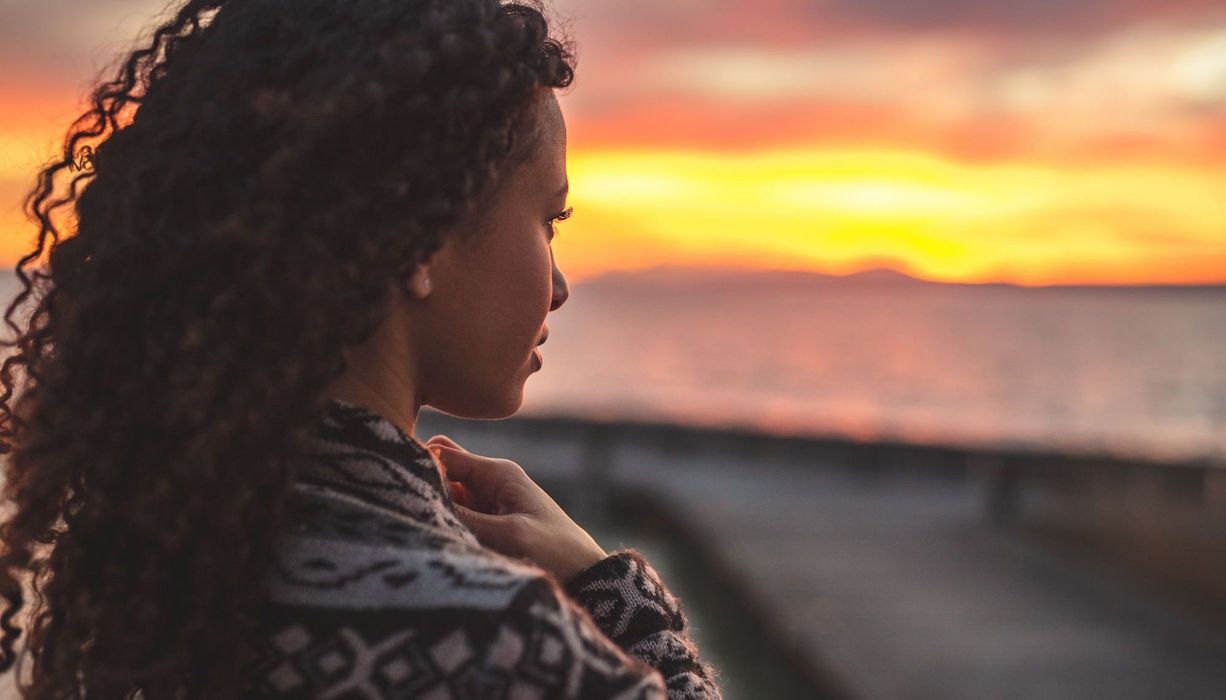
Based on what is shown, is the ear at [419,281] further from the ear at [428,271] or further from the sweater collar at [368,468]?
the sweater collar at [368,468]

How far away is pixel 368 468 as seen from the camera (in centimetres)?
145

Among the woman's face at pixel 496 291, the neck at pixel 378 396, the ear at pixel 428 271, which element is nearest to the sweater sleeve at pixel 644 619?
the woman's face at pixel 496 291

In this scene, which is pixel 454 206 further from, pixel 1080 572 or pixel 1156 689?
pixel 1080 572

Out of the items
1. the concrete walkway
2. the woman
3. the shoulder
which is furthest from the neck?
the concrete walkway

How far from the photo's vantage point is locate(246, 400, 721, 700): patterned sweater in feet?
4.29

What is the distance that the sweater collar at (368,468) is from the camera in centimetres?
143

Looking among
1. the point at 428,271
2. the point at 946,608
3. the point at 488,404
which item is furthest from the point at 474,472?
the point at 946,608

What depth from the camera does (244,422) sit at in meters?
1.37

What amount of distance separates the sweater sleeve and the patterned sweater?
1.16 ft

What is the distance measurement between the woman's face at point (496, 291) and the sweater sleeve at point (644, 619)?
31 centimetres

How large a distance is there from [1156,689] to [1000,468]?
27.3 ft

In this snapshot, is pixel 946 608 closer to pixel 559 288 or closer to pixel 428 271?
pixel 559 288

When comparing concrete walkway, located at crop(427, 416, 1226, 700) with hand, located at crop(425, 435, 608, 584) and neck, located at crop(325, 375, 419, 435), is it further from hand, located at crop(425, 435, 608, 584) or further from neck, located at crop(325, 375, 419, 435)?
neck, located at crop(325, 375, 419, 435)

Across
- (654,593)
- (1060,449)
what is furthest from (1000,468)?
(654,593)
